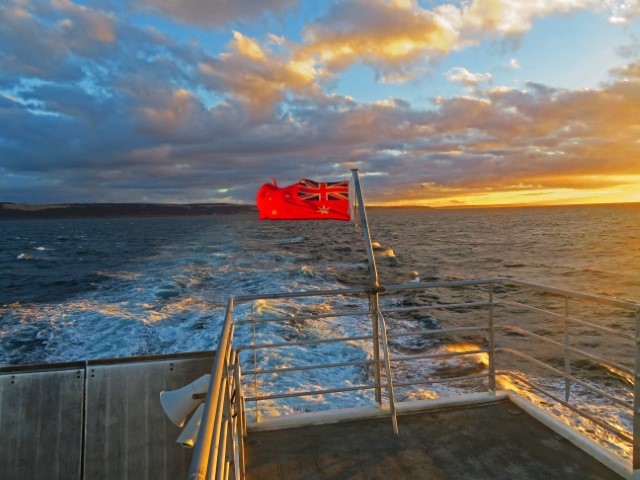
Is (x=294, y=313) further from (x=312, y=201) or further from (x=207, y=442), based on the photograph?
(x=207, y=442)

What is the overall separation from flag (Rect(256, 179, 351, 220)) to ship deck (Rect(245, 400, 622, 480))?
1.93m

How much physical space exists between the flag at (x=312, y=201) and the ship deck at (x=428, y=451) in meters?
1.93

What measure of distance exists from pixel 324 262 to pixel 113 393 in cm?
2553

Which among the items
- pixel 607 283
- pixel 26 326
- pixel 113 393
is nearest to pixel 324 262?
pixel 607 283

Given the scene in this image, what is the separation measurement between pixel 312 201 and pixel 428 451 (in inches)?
93.0

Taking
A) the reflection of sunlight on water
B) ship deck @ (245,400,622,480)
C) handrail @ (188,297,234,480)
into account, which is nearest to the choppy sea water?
the reflection of sunlight on water

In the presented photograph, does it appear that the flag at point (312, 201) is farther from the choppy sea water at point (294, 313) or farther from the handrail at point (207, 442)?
the handrail at point (207, 442)

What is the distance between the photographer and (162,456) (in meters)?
4.82

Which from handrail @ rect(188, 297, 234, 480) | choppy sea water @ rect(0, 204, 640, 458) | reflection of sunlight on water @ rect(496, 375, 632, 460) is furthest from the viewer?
choppy sea water @ rect(0, 204, 640, 458)

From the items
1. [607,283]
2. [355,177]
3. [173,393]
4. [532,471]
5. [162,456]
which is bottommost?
[607,283]

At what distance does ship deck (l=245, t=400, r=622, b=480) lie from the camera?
11.3 feet

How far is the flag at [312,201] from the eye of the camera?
4.38 m

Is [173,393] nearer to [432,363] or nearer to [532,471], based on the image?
[532,471]

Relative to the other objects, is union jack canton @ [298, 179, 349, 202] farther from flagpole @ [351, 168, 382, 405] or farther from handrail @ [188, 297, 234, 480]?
handrail @ [188, 297, 234, 480]
